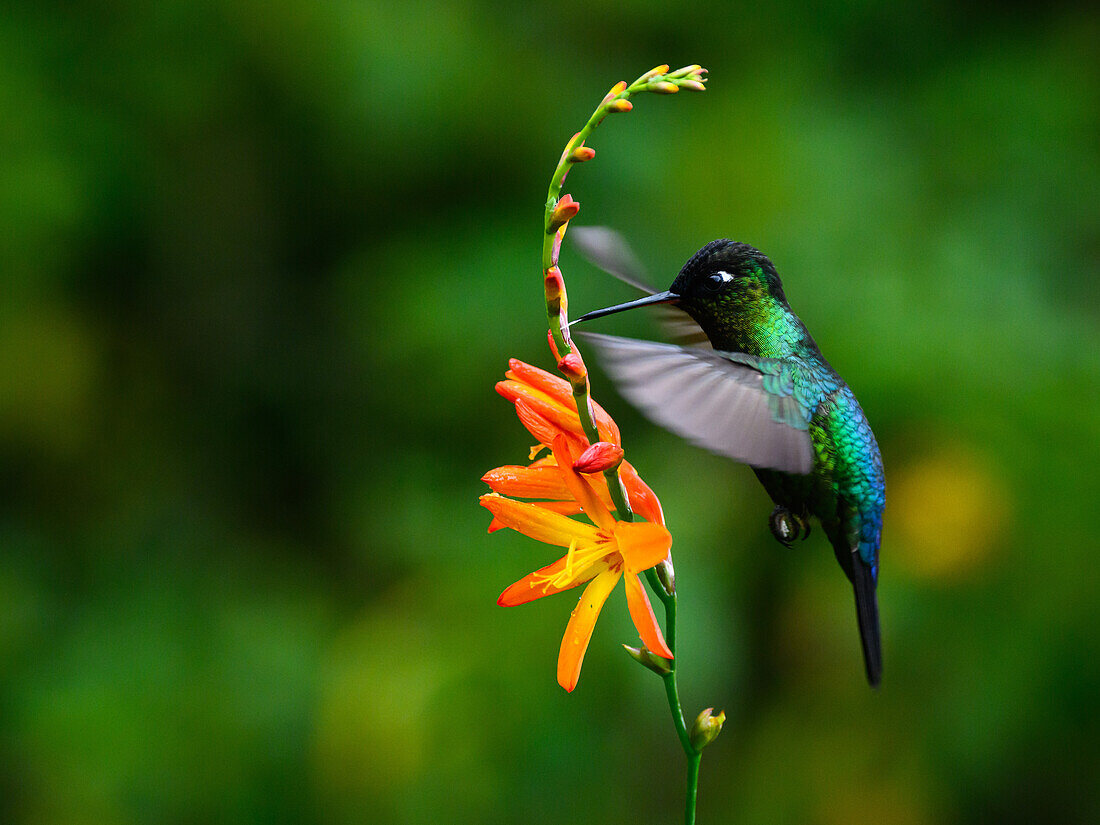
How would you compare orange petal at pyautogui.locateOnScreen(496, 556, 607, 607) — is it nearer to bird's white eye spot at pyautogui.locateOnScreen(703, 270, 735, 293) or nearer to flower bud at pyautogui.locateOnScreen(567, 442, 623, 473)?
flower bud at pyautogui.locateOnScreen(567, 442, 623, 473)

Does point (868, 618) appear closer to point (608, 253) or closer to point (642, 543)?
point (642, 543)

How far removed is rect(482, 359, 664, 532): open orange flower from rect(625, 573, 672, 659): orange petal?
9 cm

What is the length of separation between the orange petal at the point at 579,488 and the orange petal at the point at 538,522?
0.06m

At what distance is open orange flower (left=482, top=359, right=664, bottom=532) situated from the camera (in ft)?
4.42

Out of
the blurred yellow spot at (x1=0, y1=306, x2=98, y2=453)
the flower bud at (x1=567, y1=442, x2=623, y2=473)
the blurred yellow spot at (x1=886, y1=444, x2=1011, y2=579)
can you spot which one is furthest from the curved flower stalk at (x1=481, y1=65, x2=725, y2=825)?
the blurred yellow spot at (x1=0, y1=306, x2=98, y2=453)

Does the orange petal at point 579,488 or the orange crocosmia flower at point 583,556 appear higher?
the orange petal at point 579,488

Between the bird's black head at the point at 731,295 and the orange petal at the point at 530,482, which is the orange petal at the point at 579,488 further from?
the bird's black head at the point at 731,295

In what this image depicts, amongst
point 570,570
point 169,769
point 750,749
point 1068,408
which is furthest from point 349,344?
point 570,570

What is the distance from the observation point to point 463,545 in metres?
3.15

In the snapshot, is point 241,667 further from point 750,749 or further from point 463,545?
point 750,749

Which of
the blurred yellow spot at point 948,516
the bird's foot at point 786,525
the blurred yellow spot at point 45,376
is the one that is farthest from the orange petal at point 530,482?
the blurred yellow spot at point 45,376

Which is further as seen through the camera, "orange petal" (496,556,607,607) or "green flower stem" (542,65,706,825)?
"orange petal" (496,556,607,607)

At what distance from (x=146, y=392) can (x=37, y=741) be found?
1.57 m

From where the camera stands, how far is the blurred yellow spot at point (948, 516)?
9.91ft
